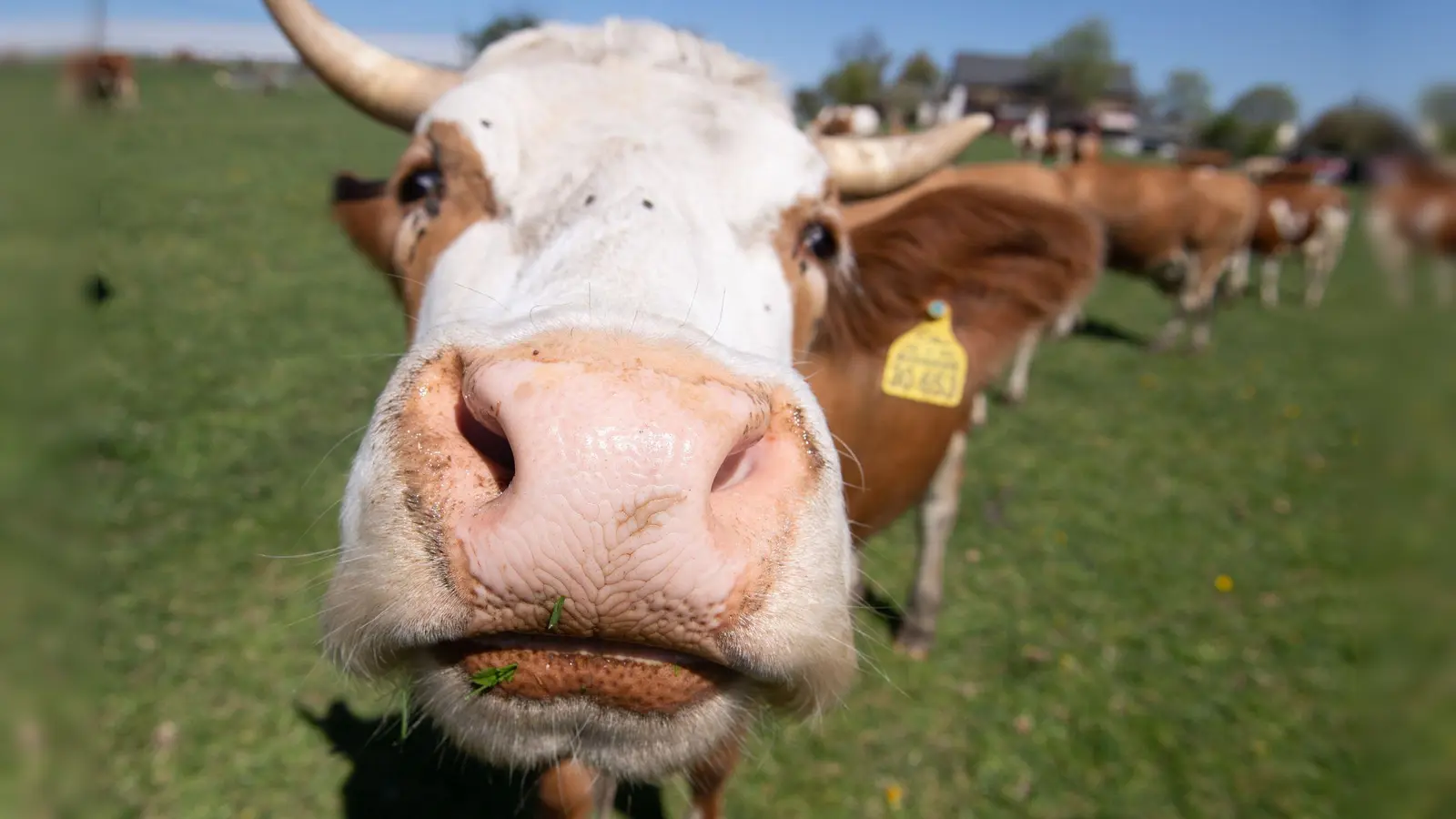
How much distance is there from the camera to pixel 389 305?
29.0 feet

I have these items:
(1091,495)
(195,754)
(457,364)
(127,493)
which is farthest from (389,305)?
(457,364)

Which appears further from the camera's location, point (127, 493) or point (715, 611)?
point (127, 493)

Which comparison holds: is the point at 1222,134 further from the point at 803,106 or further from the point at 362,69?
the point at 362,69

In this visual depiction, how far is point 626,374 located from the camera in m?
1.06

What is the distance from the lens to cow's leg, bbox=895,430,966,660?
4.18m

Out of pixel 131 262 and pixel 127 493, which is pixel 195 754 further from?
pixel 131 262

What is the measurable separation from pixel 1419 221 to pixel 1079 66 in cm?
6198

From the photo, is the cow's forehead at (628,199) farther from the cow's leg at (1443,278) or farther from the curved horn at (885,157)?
the cow's leg at (1443,278)

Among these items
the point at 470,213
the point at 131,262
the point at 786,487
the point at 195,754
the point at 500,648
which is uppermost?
the point at 470,213

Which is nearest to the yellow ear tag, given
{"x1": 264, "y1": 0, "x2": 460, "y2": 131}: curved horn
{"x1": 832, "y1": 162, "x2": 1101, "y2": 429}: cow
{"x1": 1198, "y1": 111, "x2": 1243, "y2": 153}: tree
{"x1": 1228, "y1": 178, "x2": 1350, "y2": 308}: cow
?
{"x1": 832, "y1": 162, "x2": 1101, "y2": 429}: cow

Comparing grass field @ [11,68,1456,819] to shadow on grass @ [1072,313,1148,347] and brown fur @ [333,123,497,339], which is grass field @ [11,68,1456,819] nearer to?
brown fur @ [333,123,497,339]

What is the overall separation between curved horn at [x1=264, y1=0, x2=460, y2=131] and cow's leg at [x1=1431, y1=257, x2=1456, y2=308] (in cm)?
251

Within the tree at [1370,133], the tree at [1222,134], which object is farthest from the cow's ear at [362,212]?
the tree at [1222,134]

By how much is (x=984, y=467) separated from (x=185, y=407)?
20.6 feet
